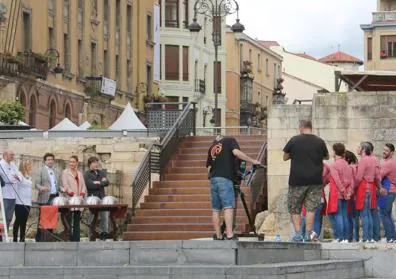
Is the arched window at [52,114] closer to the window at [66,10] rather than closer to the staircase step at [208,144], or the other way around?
the window at [66,10]

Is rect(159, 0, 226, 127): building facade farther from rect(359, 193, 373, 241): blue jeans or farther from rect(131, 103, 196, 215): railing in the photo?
rect(359, 193, 373, 241): blue jeans

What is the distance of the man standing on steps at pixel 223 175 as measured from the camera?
1939 cm

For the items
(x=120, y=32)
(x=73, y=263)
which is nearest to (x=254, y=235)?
(x=73, y=263)

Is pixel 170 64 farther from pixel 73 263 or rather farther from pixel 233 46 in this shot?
pixel 73 263

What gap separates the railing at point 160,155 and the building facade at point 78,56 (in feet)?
42.6

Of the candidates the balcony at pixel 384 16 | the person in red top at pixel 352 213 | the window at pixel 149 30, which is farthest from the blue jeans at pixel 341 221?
the balcony at pixel 384 16

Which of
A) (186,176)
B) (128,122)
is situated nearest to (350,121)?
(186,176)

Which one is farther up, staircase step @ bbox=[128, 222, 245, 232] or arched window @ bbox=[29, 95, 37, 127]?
arched window @ bbox=[29, 95, 37, 127]

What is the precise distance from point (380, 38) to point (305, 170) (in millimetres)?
80113

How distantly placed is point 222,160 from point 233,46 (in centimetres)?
7809

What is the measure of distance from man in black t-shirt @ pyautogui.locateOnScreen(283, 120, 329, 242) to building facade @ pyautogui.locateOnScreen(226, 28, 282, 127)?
7185 cm

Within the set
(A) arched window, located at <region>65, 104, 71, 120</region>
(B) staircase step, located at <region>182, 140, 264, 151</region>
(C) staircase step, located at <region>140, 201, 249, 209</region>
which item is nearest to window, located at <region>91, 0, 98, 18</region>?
(A) arched window, located at <region>65, 104, 71, 120</region>

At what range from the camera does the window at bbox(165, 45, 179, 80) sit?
3224 inches

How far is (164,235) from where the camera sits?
30.7m
